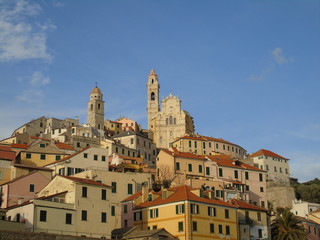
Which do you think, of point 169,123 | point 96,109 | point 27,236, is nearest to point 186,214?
point 27,236

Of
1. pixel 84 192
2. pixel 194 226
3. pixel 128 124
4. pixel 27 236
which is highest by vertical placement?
pixel 128 124

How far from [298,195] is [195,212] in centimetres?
6606

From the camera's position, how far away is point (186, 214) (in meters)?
60.6

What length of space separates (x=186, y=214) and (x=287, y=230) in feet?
65.6

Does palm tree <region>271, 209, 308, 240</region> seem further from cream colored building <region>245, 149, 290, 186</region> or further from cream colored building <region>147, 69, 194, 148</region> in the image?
cream colored building <region>147, 69, 194, 148</region>

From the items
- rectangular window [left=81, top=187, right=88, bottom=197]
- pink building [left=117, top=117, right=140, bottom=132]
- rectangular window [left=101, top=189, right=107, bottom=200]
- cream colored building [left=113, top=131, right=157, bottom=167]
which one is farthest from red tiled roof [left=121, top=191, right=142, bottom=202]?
pink building [left=117, top=117, right=140, bottom=132]

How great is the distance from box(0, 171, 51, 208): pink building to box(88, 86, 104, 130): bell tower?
A: 80.5m

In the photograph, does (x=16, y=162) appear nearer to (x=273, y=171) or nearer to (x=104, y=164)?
(x=104, y=164)

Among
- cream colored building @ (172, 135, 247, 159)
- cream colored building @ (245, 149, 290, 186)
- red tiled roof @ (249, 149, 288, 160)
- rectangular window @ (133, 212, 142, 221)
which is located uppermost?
cream colored building @ (172, 135, 247, 159)

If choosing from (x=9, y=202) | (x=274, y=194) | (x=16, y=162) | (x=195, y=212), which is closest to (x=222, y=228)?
(x=195, y=212)

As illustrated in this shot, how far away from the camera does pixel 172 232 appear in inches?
2410

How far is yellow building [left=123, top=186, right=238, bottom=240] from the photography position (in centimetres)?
6081

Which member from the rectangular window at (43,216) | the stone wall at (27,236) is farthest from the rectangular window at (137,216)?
the stone wall at (27,236)

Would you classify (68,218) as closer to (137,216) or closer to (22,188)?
(137,216)
